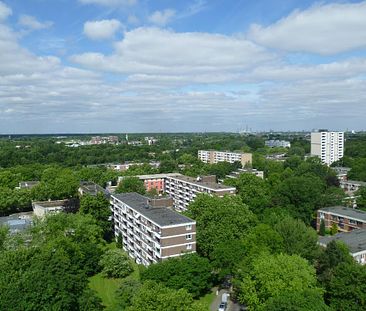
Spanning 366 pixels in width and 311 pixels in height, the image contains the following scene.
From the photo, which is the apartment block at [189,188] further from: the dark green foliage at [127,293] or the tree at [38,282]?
the tree at [38,282]

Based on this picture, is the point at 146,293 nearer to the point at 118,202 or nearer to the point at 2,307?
the point at 2,307

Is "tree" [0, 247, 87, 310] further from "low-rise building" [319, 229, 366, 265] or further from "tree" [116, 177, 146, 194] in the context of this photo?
"tree" [116, 177, 146, 194]

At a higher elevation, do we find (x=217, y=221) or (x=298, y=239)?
(x=217, y=221)

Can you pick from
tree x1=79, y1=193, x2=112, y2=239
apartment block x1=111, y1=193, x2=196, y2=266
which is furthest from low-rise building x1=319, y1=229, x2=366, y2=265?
tree x1=79, y1=193, x2=112, y2=239

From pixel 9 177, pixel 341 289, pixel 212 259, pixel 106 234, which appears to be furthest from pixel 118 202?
pixel 9 177

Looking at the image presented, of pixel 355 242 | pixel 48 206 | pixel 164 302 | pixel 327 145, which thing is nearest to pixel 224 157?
pixel 327 145

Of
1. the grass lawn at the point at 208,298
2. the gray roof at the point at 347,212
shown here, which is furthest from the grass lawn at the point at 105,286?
the gray roof at the point at 347,212

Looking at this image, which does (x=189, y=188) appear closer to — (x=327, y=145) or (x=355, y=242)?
(x=355, y=242)
